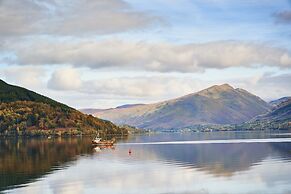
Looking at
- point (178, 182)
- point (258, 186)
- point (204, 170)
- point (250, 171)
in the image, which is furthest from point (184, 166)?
point (258, 186)

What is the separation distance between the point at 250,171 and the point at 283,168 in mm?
7497

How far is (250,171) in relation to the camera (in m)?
91.7

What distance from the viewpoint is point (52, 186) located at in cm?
7588

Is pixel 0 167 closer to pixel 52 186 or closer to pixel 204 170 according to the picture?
pixel 52 186

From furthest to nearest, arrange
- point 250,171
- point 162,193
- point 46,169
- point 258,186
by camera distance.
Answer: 1. point 46,169
2. point 250,171
3. point 258,186
4. point 162,193

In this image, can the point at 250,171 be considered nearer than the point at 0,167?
Yes

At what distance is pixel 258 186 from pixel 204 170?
23756 mm

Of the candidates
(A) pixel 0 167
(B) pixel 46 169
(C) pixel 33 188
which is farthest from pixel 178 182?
(A) pixel 0 167

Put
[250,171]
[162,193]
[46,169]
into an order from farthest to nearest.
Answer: [46,169] < [250,171] < [162,193]

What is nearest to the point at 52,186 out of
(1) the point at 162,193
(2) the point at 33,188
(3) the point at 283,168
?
(2) the point at 33,188

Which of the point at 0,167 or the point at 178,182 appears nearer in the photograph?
the point at 178,182

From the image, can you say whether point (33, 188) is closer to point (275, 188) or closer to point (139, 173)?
point (139, 173)

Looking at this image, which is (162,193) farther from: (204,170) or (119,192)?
(204,170)

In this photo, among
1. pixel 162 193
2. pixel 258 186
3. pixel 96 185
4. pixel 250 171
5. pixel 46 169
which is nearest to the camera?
pixel 162 193
